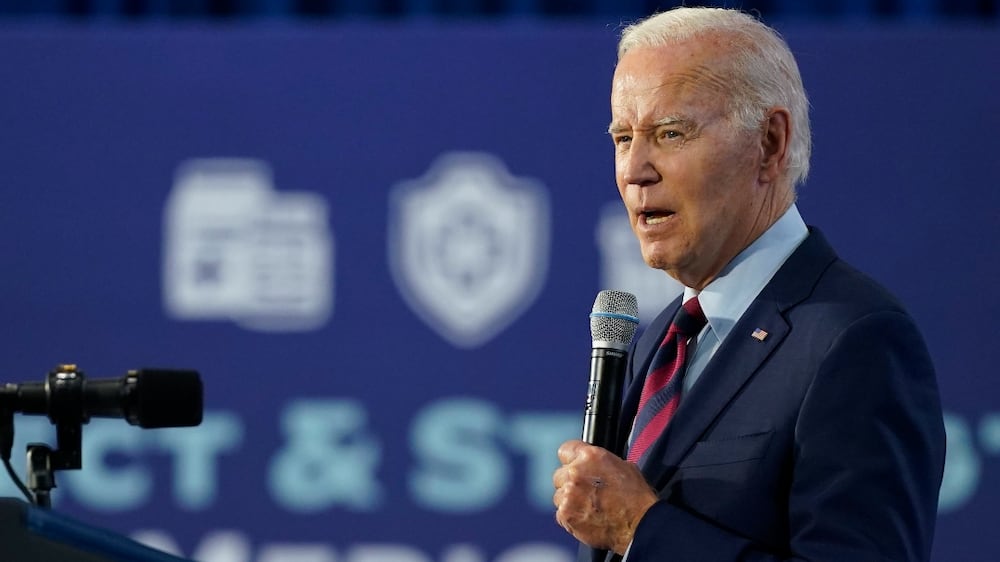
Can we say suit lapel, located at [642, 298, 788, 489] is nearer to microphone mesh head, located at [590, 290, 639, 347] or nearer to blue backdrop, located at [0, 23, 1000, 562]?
microphone mesh head, located at [590, 290, 639, 347]

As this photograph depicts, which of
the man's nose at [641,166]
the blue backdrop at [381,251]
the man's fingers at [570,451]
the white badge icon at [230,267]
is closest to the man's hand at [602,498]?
the man's fingers at [570,451]

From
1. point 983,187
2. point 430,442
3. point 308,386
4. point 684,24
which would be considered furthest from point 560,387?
point 684,24

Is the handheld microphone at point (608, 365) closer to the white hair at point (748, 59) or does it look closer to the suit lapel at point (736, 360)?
the suit lapel at point (736, 360)

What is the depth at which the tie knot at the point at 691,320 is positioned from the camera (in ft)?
4.02

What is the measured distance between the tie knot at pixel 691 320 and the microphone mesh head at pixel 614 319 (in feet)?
0.13

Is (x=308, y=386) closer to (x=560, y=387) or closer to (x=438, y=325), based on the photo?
(x=438, y=325)

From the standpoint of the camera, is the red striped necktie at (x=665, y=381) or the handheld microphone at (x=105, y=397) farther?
the red striped necktie at (x=665, y=381)

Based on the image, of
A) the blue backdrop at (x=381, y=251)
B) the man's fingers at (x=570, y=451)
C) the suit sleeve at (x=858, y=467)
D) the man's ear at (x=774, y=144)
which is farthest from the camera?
the blue backdrop at (x=381, y=251)

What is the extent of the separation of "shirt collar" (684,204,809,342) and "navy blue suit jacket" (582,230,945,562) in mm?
35

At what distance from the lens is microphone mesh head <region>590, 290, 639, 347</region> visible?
1.22 metres

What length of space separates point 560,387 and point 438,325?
255 mm

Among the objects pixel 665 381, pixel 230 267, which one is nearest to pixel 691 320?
pixel 665 381

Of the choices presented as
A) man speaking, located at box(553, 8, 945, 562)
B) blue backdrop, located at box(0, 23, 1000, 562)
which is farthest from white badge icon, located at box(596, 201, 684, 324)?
man speaking, located at box(553, 8, 945, 562)

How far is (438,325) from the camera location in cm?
248
